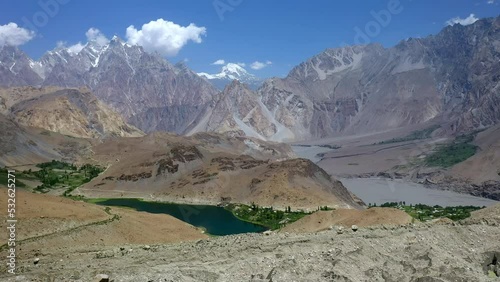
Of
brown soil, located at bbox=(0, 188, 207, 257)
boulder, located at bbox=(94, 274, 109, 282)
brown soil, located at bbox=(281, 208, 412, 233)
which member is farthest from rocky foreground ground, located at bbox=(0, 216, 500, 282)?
brown soil, located at bbox=(281, 208, 412, 233)

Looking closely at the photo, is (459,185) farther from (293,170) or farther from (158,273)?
(158,273)

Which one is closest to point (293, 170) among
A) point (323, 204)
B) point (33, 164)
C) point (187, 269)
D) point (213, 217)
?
point (323, 204)

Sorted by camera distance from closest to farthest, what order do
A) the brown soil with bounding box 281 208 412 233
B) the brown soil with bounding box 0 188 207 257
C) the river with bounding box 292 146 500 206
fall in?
the brown soil with bounding box 0 188 207 257 → the brown soil with bounding box 281 208 412 233 → the river with bounding box 292 146 500 206

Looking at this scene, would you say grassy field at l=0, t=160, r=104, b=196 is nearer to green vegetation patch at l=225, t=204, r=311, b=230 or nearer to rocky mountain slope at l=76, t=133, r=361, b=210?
rocky mountain slope at l=76, t=133, r=361, b=210

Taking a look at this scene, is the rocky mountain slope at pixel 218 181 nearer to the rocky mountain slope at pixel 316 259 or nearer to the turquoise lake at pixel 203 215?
the turquoise lake at pixel 203 215

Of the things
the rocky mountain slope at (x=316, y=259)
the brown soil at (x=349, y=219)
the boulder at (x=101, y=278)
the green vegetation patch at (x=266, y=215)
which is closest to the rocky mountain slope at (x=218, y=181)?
the green vegetation patch at (x=266, y=215)

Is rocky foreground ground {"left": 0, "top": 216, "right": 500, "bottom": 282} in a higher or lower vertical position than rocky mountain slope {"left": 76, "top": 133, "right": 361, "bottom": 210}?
lower
